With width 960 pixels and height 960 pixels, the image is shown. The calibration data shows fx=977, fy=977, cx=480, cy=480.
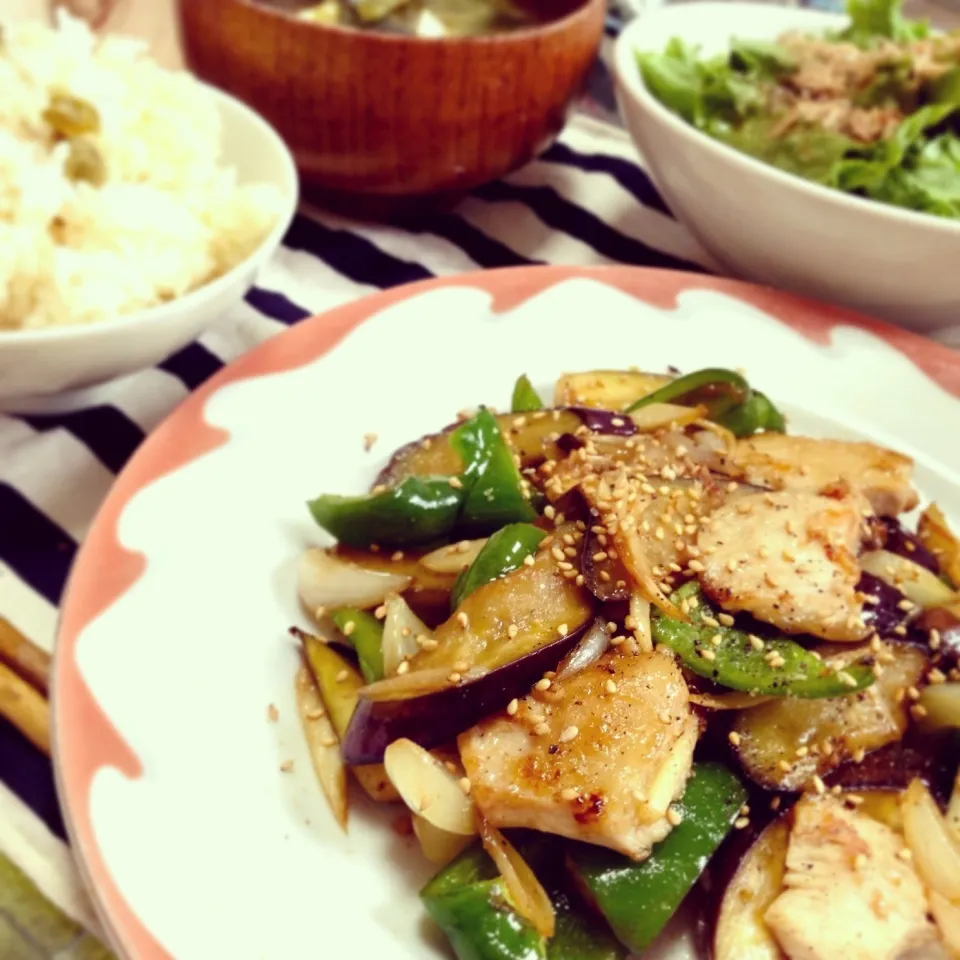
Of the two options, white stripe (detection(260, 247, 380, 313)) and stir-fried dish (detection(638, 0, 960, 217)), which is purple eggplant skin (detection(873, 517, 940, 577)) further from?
white stripe (detection(260, 247, 380, 313))

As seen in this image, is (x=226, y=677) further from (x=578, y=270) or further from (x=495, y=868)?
(x=578, y=270)


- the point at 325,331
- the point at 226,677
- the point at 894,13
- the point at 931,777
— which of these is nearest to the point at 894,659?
the point at 931,777

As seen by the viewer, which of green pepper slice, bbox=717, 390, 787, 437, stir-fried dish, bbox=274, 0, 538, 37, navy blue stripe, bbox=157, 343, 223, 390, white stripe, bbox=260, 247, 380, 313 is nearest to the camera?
green pepper slice, bbox=717, 390, 787, 437

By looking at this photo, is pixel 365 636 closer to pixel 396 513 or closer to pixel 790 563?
pixel 396 513

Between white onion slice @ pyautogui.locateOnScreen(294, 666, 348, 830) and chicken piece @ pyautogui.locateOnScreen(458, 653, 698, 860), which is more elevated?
chicken piece @ pyautogui.locateOnScreen(458, 653, 698, 860)

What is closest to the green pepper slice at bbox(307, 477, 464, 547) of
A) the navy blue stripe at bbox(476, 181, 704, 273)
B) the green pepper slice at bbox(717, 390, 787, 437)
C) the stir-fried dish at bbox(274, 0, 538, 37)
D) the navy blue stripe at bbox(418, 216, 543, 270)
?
the green pepper slice at bbox(717, 390, 787, 437)

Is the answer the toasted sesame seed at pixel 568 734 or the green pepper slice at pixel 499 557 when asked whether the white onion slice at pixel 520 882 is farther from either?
the green pepper slice at pixel 499 557

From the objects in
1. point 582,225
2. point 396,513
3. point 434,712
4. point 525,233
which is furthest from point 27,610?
point 582,225

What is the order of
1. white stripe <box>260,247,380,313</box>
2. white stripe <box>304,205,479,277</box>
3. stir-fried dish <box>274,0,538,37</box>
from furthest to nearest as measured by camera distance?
stir-fried dish <box>274,0,538,37</box> < white stripe <box>304,205,479,277</box> < white stripe <box>260,247,380,313</box>
